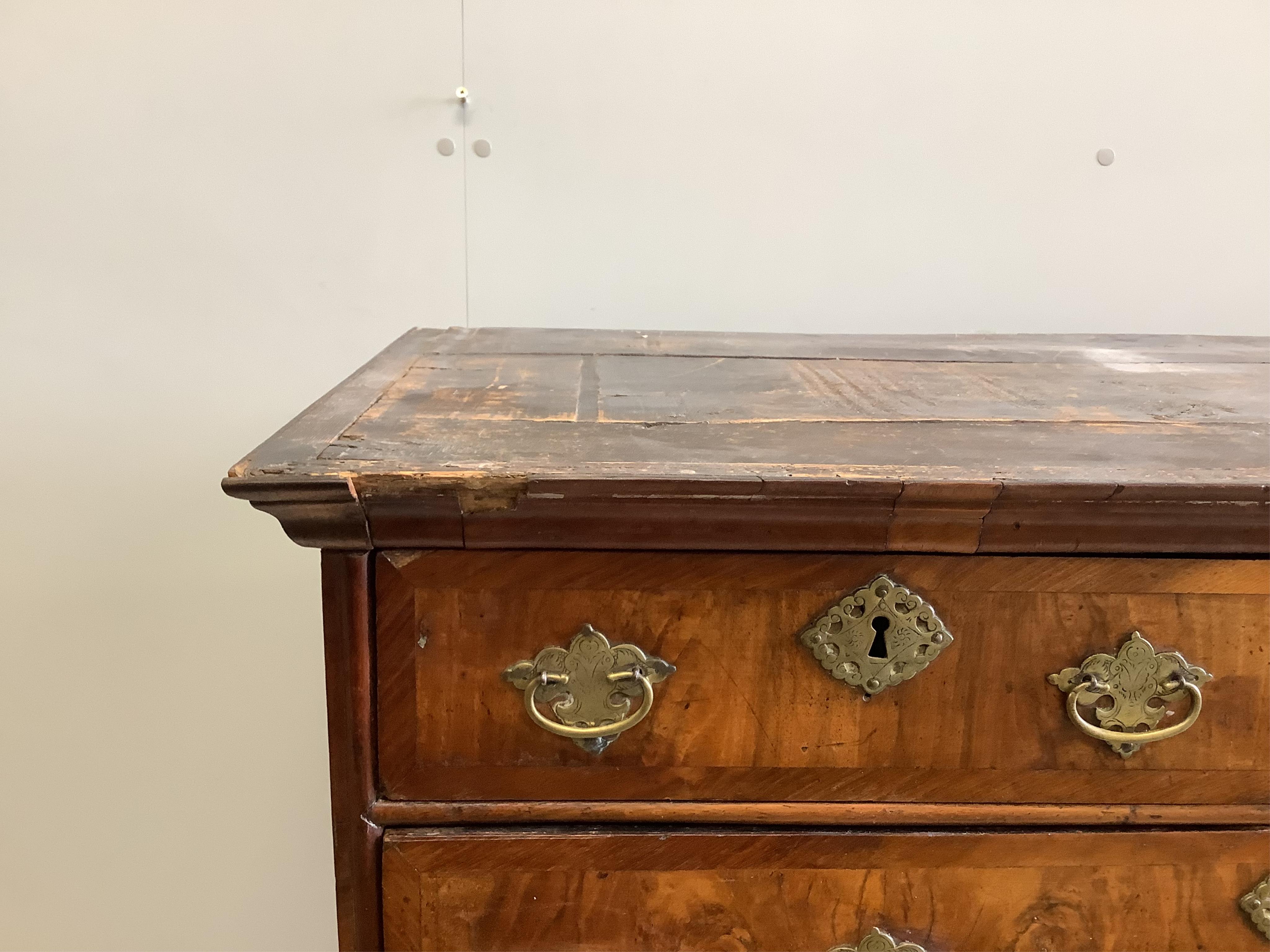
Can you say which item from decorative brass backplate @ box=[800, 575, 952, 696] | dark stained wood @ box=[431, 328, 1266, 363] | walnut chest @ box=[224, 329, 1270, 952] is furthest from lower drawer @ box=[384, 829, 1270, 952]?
dark stained wood @ box=[431, 328, 1266, 363]

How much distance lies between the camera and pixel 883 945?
20.6 inches

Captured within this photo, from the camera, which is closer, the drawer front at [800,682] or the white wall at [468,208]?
the drawer front at [800,682]

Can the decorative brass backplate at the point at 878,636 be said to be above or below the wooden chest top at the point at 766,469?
below

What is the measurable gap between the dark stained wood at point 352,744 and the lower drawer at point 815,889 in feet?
0.04

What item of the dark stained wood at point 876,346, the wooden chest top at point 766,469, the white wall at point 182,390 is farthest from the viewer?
the white wall at point 182,390

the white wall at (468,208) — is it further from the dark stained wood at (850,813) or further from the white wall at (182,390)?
the dark stained wood at (850,813)

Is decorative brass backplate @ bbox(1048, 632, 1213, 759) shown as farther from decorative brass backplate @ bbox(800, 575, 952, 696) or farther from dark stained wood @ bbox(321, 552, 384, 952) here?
dark stained wood @ bbox(321, 552, 384, 952)

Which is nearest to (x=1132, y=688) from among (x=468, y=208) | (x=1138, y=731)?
(x=1138, y=731)

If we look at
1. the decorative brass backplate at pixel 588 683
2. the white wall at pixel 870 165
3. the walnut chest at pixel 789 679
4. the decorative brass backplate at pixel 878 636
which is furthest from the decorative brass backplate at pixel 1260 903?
the white wall at pixel 870 165

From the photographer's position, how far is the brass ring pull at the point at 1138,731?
1.56 feet

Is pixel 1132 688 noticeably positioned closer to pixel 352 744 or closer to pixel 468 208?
pixel 352 744

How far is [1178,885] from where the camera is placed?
0.52 metres

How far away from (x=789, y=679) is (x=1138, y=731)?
205mm

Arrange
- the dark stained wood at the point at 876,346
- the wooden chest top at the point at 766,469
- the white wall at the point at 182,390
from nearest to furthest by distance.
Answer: the wooden chest top at the point at 766,469
the dark stained wood at the point at 876,346
the white wall at the point at 182,390
